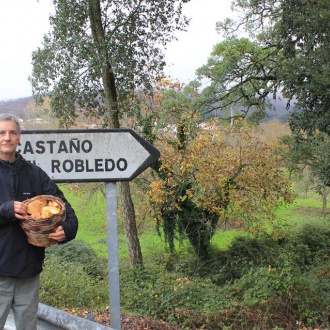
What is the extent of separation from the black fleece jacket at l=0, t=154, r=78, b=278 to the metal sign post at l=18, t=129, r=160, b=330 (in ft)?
1.52

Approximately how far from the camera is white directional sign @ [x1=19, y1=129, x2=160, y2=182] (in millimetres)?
3133

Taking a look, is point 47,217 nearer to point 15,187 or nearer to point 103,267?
point 15,187

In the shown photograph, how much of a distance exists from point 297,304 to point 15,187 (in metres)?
7.32

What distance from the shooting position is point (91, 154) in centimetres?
314

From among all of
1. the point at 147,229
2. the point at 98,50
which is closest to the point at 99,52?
the point at 98,50

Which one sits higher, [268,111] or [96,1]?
[96,1]

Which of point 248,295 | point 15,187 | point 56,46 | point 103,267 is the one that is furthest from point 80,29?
point 15,187

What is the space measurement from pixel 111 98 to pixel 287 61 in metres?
6.37

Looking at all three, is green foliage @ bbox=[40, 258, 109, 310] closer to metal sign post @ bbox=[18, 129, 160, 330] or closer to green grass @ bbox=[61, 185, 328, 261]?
metal sign post @ bbox=[18, 129, 160, 330]

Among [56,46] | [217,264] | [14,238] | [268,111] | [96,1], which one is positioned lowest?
[217,264]

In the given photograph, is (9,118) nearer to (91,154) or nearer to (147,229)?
(91,154)

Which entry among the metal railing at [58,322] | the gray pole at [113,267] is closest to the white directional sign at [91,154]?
the gray pole at [113,267]

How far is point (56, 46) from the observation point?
13.2m

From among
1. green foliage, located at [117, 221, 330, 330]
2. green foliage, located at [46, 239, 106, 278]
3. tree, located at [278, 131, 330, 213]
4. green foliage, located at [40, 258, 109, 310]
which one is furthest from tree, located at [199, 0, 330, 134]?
green foliage, located at [46, 239, 106, 278]
